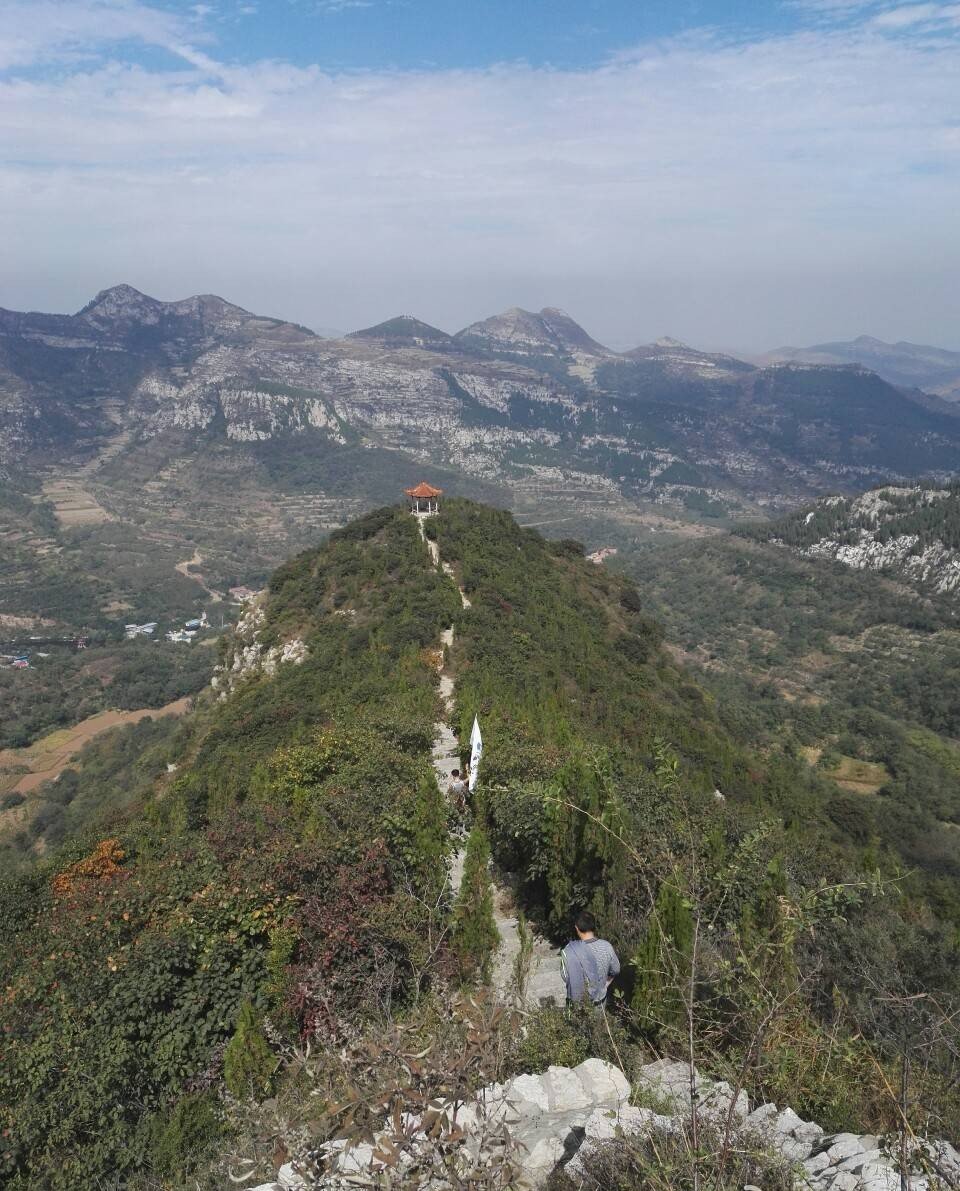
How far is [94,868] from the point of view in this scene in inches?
598

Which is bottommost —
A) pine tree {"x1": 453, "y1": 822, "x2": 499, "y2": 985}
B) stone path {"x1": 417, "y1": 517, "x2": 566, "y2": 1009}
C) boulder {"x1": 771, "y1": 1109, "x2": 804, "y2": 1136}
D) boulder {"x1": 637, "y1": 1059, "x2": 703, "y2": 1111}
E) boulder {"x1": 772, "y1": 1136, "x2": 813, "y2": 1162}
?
stone path {"x1": 417, "y1": 517, "x2": 566, "y2": 1009}

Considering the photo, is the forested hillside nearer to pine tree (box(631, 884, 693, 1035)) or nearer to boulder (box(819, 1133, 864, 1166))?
pine tree (box(631, 884, 693, 1035))

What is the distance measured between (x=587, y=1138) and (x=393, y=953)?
15.2 ft

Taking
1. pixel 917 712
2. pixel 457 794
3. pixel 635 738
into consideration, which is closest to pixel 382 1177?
pixel 457 794

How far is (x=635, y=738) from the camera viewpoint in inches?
1027

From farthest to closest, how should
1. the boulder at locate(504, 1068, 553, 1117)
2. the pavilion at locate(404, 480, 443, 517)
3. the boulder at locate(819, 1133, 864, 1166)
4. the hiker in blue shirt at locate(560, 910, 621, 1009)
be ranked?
1. the pavilion at locate(404, 480, 443, 517)
2. the hiker in blue shirt at locate(560, 910, 621, 1009)
3. the boulder at locate(504, 1068, 553, 1117)
4. the boulder at locate(819, 1133, 864, 1166)

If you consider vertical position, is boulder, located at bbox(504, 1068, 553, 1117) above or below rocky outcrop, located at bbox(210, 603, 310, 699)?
above

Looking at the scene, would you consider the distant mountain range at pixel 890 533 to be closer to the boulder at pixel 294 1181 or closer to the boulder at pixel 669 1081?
the boulder at pixel 669 1081

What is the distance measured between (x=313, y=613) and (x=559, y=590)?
15.3 m

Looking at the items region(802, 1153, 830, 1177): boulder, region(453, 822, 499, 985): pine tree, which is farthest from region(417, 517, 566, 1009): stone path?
region(802, 1153, 830, 1177): boulder

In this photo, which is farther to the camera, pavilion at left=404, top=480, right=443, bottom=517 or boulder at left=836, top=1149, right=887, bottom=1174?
pavilion at left=404, top=480, right=443, bottom=517

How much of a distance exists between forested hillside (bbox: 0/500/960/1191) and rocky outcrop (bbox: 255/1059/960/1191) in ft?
0.70

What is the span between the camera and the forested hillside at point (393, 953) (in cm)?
466

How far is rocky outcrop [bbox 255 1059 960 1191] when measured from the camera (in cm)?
333
